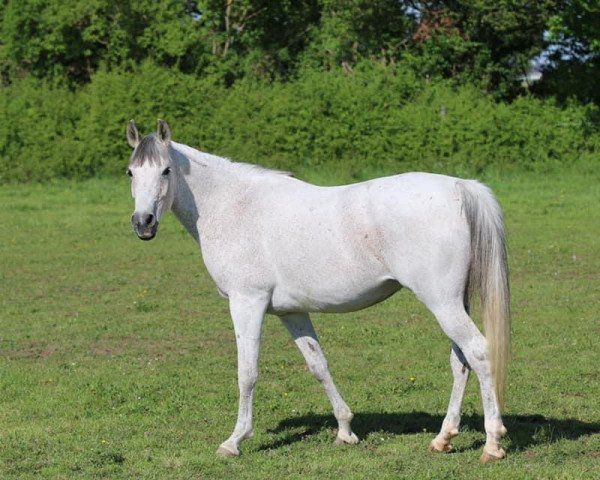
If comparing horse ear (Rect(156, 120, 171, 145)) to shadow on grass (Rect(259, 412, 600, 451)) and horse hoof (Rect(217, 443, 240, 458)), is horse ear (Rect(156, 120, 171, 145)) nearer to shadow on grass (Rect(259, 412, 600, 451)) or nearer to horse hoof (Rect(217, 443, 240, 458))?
horse hoof (Rect(217, 443, 240, 458))

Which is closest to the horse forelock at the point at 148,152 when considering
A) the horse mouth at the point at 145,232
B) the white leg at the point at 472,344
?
the horse mouth at the point at 145,232

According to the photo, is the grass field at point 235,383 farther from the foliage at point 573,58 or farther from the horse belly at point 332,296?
the foliage at point 573,58

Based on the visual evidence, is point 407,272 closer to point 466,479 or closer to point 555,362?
point 466,479

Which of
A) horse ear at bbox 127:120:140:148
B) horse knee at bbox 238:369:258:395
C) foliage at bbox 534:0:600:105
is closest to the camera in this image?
horse ear at bbox 127:120:140:148

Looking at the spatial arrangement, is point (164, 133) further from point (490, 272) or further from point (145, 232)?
point (490, 272)

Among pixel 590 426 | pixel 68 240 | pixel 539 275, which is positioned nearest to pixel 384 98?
pixel 68 240

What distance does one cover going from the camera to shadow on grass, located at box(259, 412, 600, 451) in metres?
7.04

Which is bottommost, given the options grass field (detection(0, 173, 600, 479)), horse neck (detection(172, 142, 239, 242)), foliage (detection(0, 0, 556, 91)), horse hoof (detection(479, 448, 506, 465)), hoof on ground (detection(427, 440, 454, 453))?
grass field (detection(0, 173, 600, 479))

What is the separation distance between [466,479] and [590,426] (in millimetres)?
1695

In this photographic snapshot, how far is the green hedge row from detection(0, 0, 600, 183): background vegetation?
0.04 m

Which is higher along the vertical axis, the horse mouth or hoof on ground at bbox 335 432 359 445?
the horse mouth

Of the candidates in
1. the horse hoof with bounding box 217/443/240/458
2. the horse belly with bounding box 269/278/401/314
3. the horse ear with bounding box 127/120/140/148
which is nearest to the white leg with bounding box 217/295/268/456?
the horse hoof with bounding box 217/443/240/458

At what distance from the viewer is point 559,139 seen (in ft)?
87.0

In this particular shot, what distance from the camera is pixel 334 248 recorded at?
6668 millimetres
